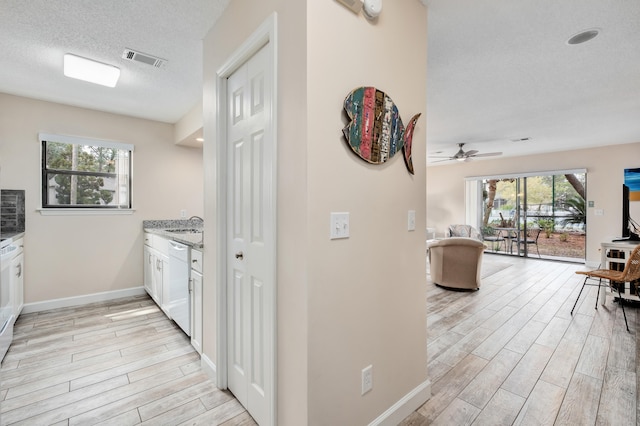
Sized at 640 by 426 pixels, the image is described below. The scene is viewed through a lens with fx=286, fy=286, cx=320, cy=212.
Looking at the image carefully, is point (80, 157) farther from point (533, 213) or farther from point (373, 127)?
point (533, 213)

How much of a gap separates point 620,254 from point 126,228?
6641 millimetres

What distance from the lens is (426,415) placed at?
175cm

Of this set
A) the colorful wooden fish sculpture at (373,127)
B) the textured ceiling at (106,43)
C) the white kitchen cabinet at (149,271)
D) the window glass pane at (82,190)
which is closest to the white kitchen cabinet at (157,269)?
the white kitchen cabinet at (149,271)

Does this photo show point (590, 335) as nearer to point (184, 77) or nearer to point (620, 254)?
point (620, 254)

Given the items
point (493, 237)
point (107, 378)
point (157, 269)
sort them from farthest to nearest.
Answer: point (493, 237) < point (157, 269) < point (107, 378)

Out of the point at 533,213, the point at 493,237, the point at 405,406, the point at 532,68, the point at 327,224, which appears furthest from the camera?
the point at 493,237

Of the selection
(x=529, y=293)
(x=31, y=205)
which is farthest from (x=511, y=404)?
(x=31, y=205)

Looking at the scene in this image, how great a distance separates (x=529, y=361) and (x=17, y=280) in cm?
499

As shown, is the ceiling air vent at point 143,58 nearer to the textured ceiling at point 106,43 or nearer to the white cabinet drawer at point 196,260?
the textured ceiling at point 106,43

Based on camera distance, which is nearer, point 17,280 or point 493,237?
point 17,280

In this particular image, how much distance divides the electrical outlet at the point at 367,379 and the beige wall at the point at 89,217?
153 inches

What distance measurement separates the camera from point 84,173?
382 cm

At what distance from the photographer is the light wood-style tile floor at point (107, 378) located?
Result: 5.75 ft

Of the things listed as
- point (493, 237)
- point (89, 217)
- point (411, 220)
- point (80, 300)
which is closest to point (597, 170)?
point (493, 237)
